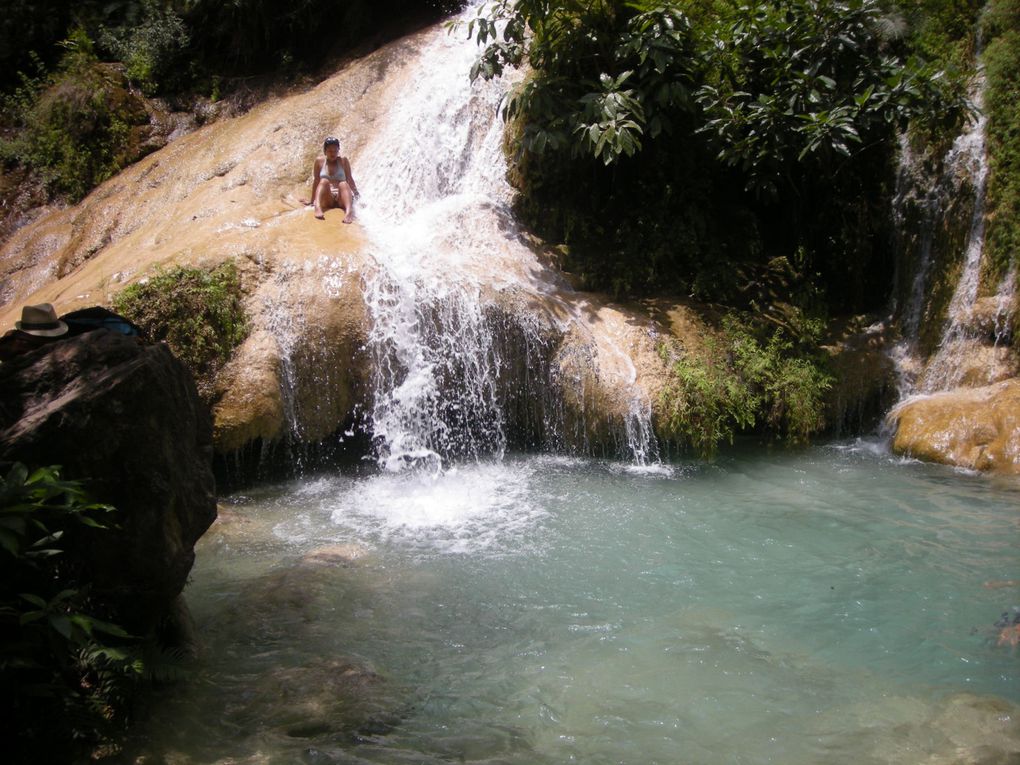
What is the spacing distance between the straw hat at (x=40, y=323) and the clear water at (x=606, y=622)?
193cm

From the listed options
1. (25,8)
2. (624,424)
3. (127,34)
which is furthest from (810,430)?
(25,8)

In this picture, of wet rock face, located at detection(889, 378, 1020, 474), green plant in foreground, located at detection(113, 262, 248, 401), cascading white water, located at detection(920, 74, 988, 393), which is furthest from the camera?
cascading white water, located at detection(920, 74, 988, 393)

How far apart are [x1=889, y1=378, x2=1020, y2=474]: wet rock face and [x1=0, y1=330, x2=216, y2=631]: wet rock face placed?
7345mm

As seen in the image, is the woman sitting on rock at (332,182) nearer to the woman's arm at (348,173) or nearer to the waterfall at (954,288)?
the woman's arm at (348,173)

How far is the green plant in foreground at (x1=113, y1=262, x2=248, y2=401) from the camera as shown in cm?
757

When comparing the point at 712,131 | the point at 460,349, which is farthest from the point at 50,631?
the point at 712,131

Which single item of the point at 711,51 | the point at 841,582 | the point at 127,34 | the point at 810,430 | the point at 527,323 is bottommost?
the point at 841,582

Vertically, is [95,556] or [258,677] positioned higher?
[95,556]

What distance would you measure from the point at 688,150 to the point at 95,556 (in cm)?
873

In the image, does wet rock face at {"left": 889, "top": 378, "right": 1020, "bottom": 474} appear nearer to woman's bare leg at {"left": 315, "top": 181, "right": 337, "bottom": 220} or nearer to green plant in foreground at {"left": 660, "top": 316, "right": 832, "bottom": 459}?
green plant in foreground at {"left": 660, "top": 316, "right": 832, "bottom": 459}

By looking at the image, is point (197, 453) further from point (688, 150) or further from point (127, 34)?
point (127, 34)

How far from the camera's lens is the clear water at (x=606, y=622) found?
3.75m

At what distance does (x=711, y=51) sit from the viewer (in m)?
9.02

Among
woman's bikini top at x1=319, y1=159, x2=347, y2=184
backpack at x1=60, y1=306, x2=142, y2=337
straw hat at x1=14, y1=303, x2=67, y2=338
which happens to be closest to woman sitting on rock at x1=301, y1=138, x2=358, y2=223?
woman's bikini top at x1=319, y1=159, x2=347, y2=184
